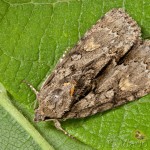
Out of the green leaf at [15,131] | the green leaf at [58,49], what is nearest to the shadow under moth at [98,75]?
the green leaf at [58,49]

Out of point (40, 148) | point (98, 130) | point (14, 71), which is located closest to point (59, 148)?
point (40, 148)

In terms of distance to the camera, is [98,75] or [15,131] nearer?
[98,75]

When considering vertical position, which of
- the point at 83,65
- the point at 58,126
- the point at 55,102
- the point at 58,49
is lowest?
the point at 58,126

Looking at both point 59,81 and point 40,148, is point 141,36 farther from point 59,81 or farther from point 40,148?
point 40,148

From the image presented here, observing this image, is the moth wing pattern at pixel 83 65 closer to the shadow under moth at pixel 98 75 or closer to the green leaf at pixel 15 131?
the shadow under moth at pixel 98 75

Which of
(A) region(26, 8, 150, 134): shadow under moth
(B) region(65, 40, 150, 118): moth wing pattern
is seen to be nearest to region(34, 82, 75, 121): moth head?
(A) region(26, 8, 150, 134): shadow under moth

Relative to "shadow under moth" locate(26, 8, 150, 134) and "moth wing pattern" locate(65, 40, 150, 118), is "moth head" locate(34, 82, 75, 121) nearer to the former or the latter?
"shadow under moth" locate(26, 8, 150, 134)

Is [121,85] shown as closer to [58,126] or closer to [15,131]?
[58,126]

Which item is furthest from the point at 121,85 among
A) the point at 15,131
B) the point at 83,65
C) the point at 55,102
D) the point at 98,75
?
the point at 15,131
